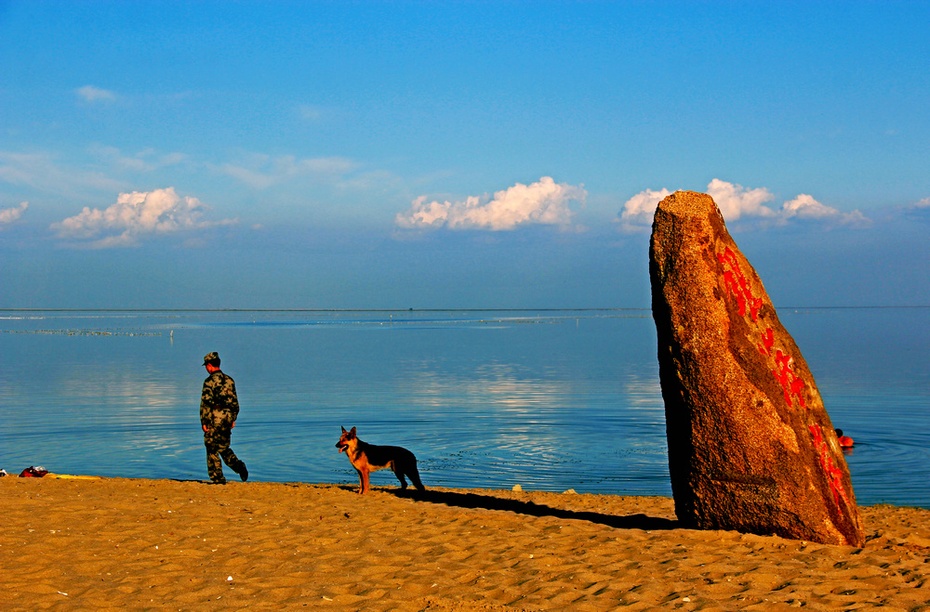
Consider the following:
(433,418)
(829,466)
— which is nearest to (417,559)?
(829,466)

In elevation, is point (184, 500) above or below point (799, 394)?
below

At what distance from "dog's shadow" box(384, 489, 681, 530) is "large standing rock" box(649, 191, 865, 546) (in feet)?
3.31

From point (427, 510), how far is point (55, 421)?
19.1 m

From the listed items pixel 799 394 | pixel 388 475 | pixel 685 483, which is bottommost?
pixel 388 475

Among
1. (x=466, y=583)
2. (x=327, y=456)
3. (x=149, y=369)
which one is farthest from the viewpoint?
(x=149, y=369)

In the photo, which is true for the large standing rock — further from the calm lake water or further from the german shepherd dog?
the calm lake water

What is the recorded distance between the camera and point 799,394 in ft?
35.8

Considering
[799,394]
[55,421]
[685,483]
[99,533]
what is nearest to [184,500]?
[99,533]

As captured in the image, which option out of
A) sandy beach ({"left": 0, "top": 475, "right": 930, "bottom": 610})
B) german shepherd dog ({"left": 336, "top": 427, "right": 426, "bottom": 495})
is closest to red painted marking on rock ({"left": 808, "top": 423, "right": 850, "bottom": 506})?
sandy beach ({"left": 0, "top": 475, "right": 930, "bottom": 610})

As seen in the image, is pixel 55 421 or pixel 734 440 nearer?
pixel 734 440

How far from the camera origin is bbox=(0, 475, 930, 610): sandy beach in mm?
8422

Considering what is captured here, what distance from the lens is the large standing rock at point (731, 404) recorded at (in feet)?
33.9

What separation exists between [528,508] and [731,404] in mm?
4317

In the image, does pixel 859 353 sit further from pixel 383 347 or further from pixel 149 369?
pixel 149 369
